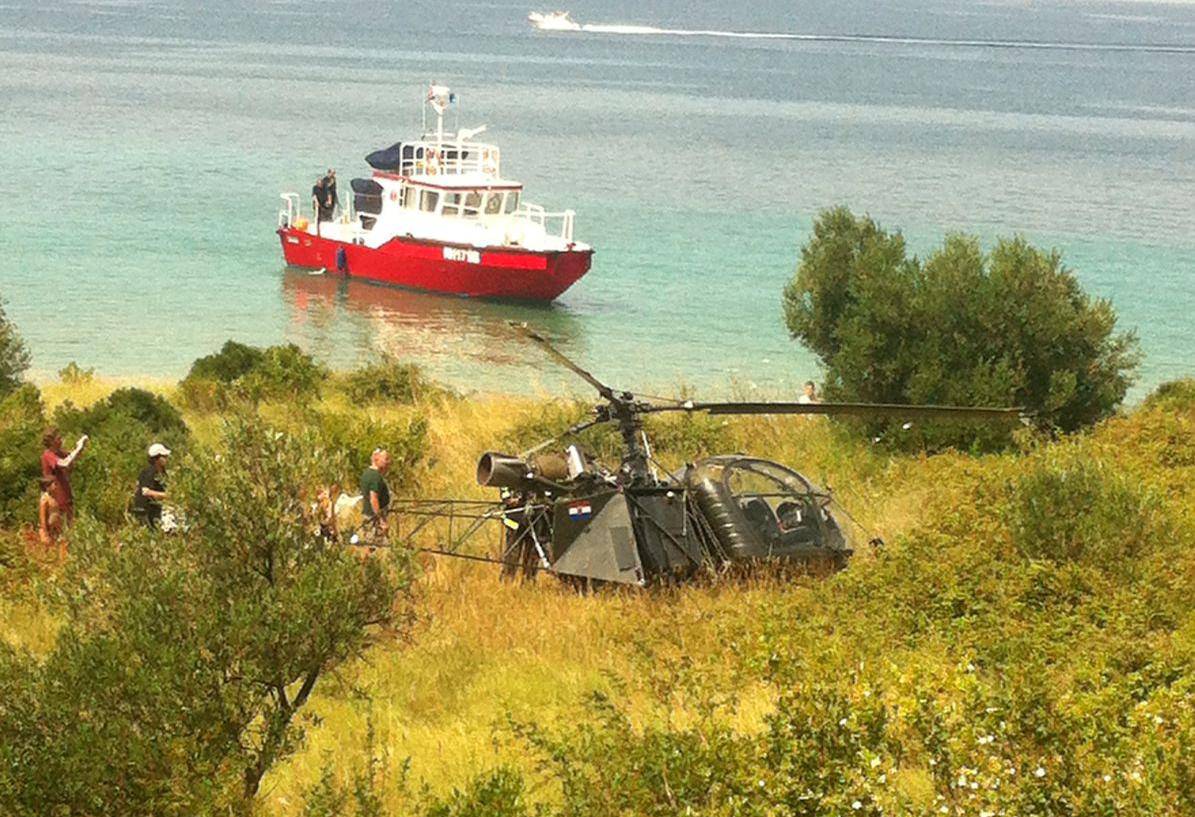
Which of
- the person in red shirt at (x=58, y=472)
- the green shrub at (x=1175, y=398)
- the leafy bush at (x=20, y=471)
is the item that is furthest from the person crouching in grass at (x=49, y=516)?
the green shrub at (x=1175, y=398)

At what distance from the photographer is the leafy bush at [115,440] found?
16.5m

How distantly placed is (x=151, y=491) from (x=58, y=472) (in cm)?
140

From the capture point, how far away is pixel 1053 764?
29.2ft

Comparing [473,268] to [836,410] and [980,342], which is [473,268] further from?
[836,410]

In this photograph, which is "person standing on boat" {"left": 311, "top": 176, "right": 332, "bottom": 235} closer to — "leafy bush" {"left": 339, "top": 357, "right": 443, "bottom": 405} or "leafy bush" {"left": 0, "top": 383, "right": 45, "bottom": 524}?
"leafy bush" {"left": 339, "top": 357, "right": 443, "bottom": 405}

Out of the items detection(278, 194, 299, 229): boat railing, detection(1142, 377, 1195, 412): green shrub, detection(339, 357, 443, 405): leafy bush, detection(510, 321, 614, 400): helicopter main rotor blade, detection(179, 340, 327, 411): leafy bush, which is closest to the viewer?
detection(510, 321, 614, 400): helicopter main rotor blade

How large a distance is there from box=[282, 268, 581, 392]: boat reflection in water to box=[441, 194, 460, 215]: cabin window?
7.29ft

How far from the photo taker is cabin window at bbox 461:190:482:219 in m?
45.5

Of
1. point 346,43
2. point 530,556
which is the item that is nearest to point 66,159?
point 530,556

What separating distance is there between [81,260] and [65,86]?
53.9 metres

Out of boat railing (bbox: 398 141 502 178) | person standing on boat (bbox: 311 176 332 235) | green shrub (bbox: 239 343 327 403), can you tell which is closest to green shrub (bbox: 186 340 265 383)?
green shrub (bbox: 239 343 327 403)

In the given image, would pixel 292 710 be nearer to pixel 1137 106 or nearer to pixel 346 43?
pixel 1137 106

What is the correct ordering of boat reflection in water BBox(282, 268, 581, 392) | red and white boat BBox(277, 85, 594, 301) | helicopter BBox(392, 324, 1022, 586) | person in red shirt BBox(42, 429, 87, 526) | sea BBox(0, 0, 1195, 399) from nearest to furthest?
helicopter BBox(392, 324, 1022, 586)
person in red shirt BBox(42, 429, 87, 526)
boat reflection in water BBox(282, 268, 581, 392)
sea BBox(0, 0, 1195, 399)
red and white boat BBox(277, 85, 594, 301)

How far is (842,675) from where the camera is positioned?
35.9 feet
